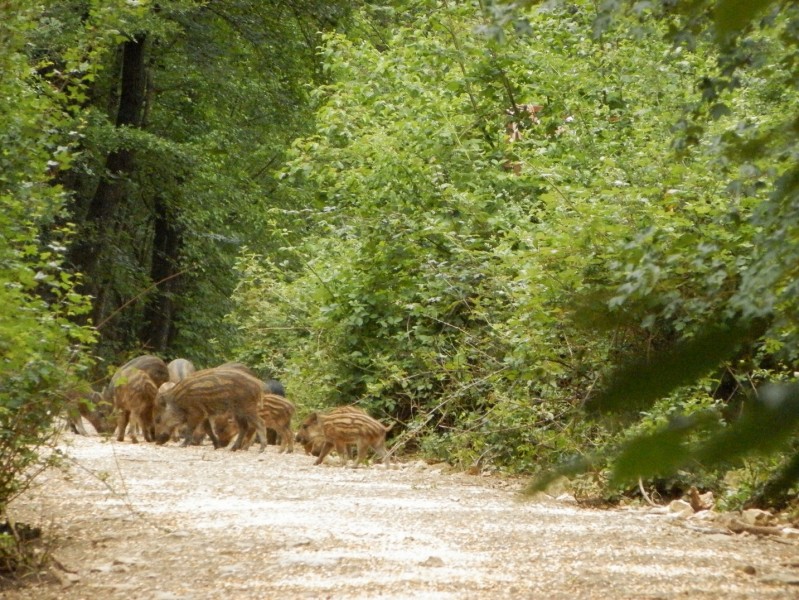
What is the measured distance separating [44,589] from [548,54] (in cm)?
856

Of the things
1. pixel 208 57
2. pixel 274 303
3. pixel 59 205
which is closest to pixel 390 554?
pixel 59 205

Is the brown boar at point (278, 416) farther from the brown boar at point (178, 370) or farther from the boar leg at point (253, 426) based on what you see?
the brown boar at point (178, 370)

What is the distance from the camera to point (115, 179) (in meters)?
21.2

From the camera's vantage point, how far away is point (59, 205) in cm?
684

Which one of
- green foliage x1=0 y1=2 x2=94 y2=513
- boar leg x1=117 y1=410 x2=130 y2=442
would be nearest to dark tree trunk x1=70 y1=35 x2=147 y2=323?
boar leg x1=117 y1=410 x2=130 y2=442

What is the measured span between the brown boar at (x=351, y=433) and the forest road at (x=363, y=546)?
178cm

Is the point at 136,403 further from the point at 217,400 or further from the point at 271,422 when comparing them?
the point at 271,422

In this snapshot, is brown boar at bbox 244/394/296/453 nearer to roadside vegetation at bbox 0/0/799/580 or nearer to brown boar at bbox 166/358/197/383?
roadside vegetation at bbox 0/0/799/580

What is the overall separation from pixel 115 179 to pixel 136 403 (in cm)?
727

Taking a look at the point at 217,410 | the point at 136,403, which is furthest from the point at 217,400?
the point at 136,403

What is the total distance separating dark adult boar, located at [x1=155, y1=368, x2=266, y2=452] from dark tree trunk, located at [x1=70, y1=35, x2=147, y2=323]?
A: 25.3 ft

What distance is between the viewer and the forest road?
18.8 feet

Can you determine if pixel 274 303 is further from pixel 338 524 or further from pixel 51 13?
pixel 338 524

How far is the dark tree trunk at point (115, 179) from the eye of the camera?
837 inches
